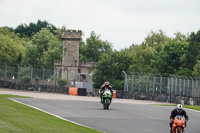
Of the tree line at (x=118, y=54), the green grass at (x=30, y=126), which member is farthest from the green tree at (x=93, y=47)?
the green grass at (x=30, y=126)

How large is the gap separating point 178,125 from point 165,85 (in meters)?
37.3

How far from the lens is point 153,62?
10725cm

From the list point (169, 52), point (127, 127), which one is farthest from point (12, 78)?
point (127, 127)

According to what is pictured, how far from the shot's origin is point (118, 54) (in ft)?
315

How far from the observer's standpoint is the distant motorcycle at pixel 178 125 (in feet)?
62.2

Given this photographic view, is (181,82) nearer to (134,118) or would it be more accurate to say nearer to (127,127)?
(134,118)

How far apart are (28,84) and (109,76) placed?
81.8 ft

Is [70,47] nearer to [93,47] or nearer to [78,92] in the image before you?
[93,47]

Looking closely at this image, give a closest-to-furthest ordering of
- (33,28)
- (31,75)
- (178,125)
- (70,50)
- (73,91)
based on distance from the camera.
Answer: (178,125) → (73,91) → (31,75) → (70,50) → (33,28)

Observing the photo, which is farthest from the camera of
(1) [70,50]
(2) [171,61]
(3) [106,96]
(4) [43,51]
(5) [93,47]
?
(5) [93,47]

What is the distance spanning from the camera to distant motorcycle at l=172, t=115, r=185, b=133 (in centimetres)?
1897

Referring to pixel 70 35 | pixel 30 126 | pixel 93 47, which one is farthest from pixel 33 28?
pixel 30 126

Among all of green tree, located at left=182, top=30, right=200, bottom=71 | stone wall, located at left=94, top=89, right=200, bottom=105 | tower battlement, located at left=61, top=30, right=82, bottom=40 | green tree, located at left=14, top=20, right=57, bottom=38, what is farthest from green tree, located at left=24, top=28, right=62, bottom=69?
stone wall, located at left=94, top=89, right=200, bottom=105

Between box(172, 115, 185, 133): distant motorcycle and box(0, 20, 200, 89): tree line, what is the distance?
64.1m
